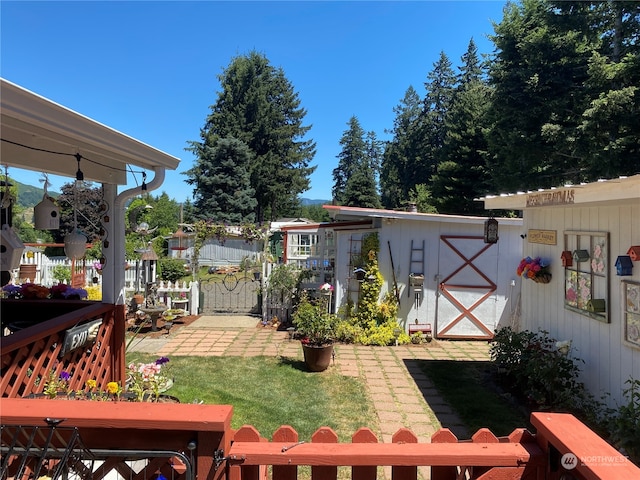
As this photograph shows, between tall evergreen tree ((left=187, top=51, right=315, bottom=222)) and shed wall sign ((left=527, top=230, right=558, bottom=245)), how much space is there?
25.8 meters

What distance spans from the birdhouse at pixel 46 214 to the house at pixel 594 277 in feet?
15.4

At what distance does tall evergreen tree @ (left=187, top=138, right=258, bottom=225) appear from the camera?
2728 cm

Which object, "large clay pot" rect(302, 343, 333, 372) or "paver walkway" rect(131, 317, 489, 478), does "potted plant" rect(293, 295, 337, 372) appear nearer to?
"large clay pot" rect(302, 343, 333, 372)

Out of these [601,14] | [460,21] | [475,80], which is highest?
[475,80]

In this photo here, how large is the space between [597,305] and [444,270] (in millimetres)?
4145

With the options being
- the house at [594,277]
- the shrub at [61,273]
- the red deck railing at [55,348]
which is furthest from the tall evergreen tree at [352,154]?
the red deck railing at [55,348]

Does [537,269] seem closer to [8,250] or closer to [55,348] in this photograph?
[55,348]

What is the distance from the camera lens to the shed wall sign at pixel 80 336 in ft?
9.12

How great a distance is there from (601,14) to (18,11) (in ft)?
55.6

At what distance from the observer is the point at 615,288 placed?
14.0 feet

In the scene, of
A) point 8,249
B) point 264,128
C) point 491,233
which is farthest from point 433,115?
point 8,249

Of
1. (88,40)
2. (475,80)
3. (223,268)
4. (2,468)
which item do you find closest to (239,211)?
(223,268)

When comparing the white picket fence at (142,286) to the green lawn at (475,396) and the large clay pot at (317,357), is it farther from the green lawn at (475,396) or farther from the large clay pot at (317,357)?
the green lawn at (475,396)

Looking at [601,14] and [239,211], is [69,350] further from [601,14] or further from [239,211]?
[239,211]
